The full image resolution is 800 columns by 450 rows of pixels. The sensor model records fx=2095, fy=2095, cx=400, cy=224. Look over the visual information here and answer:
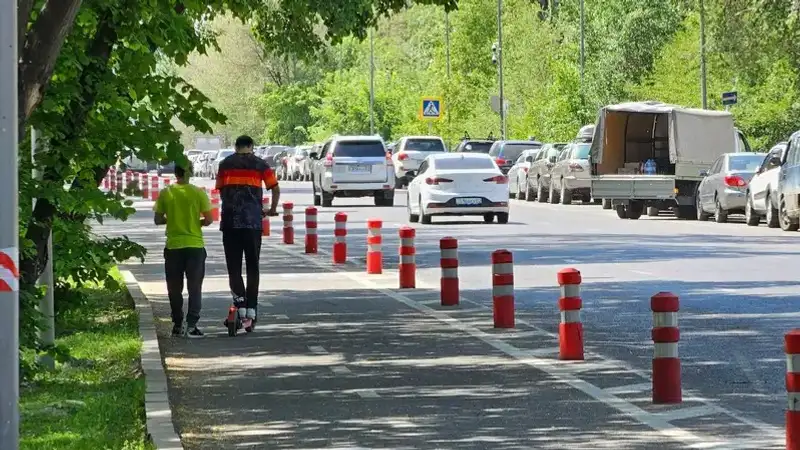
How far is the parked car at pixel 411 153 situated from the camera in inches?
2719

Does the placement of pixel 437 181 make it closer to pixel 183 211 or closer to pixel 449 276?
pixel 449 276

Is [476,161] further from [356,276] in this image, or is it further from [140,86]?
[140,86]

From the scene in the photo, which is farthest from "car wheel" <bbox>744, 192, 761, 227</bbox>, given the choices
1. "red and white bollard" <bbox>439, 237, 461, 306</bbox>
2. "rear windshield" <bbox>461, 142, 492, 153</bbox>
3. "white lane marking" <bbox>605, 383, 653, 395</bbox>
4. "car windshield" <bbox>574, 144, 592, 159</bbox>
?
"rear windshield" <bbox>461, 142, 492, 153</bbox>

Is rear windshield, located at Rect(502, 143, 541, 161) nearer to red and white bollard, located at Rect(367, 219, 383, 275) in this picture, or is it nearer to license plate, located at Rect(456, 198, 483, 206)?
license plate, located at Rect(456, 198, 483, 206)

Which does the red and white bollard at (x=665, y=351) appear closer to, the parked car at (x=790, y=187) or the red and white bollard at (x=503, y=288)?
the red and white bollard at (x=503, y=288)

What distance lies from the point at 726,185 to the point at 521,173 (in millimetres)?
19950

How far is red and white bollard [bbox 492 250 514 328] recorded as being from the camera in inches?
687

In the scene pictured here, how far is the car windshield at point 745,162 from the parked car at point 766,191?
48.1 inches

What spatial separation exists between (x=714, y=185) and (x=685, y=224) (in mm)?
1423

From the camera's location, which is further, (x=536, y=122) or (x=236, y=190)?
(x=536, y=122)

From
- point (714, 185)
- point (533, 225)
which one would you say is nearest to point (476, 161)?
point (533, 225)

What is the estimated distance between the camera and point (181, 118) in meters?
15.9

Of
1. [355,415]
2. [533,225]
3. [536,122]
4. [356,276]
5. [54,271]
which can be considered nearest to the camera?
[355,415]

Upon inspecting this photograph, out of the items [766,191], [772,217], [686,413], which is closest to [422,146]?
[766,191]
